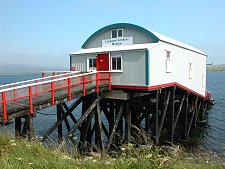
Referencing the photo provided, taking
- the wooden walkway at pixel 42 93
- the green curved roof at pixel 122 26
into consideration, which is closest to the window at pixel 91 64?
the wooden walkway at pixel 42 93

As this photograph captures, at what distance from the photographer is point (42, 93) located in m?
12.9

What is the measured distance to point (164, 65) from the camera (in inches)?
627

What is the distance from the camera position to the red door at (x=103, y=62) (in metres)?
A: 15.5

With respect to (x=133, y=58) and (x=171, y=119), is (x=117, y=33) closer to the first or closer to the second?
(x=133, y=58)

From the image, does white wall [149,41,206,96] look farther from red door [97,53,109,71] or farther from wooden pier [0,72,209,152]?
red door [97,53,109,71]

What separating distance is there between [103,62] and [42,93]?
15.4 feet

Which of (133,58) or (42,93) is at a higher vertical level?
(133,58)

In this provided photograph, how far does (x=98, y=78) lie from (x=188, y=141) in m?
12.2

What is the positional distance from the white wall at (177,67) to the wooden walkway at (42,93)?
3.03 m

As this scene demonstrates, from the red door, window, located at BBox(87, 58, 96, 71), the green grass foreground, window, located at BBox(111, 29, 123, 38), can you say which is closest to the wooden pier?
the red door

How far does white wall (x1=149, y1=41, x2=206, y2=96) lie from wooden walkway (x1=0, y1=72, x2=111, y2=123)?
9.95 ft

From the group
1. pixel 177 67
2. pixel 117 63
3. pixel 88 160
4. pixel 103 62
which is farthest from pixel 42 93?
pixel 177 67

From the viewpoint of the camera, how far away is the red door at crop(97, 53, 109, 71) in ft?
50.7

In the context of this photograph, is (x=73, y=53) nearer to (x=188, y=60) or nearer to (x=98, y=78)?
(x=98, y=78)
